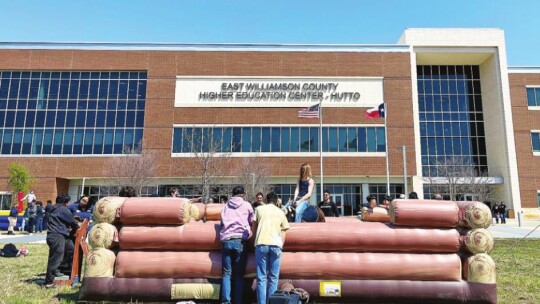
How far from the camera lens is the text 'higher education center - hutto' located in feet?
116

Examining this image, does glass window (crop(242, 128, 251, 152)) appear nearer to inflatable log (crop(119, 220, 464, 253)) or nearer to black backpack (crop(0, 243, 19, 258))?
black backpack (crop(0, 243, 19, 258))

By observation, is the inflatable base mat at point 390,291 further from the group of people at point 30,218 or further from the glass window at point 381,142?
the glass window at point 381,142

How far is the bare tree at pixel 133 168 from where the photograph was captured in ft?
106

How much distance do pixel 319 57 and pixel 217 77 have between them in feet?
33.9

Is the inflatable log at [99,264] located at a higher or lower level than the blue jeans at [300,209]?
lower

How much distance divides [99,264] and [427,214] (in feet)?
16.2

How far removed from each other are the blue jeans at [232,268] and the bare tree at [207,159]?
25.8m

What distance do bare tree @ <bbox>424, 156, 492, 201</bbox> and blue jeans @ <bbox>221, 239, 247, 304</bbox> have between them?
34664 millimetres

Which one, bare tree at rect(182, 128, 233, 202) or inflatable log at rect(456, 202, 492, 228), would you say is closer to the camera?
inflatable log at rect(456, 202, 492, 228)

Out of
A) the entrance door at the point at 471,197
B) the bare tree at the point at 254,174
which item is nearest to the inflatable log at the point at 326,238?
the bare tree at the point at 254,174

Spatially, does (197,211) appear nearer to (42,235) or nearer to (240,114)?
(42,235)

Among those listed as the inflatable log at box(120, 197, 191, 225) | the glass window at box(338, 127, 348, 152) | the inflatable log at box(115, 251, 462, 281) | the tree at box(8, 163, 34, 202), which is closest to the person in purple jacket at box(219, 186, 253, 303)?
the inflatable log at box(115, 251, 462, 281)

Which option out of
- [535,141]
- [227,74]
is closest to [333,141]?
[227,74]

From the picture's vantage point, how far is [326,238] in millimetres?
5539
